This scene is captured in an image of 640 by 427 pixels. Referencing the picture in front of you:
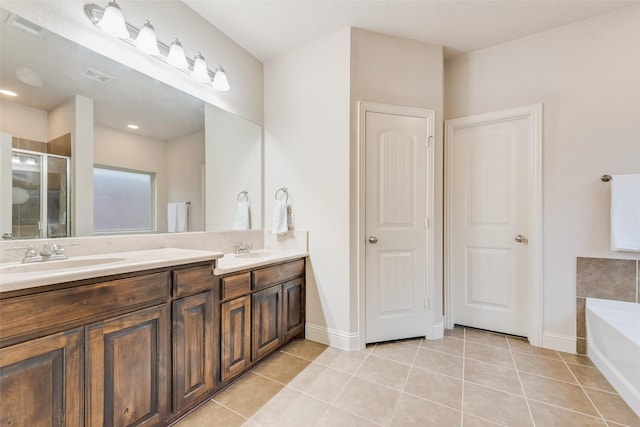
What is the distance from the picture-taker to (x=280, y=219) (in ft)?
7.77

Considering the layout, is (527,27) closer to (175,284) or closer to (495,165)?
(495,165)

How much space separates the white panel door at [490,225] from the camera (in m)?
2.32

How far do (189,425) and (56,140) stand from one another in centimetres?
161

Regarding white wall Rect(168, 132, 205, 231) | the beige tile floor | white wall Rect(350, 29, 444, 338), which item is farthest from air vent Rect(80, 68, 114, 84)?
the beige tile floor

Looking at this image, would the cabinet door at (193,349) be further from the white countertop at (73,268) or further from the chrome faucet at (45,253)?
the chrome faucet at (45,253)

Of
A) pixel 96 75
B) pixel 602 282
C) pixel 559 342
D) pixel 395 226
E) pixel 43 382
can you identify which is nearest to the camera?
pixel 43 382

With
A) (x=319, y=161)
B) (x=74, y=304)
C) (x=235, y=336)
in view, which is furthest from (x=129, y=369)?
(x=319, y=161)

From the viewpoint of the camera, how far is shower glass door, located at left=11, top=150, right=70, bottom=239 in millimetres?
1267

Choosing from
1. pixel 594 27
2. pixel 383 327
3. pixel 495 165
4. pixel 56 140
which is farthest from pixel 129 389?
pixel 594 27

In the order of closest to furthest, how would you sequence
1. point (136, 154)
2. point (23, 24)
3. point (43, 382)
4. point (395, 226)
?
point (43, 382)
point (23, 24)
point (136, 154)
point (395, 226)

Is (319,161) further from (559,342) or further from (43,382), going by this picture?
(559,342)

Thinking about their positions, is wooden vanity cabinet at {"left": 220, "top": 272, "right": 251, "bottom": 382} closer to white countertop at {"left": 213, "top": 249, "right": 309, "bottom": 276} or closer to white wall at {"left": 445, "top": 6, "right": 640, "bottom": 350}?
white countertop at {"left": 213, "top": 249, "right": 309, "bottom": 276}

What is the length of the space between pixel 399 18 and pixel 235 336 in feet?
8.36

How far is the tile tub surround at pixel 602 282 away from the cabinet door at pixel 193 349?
8.77 ft
